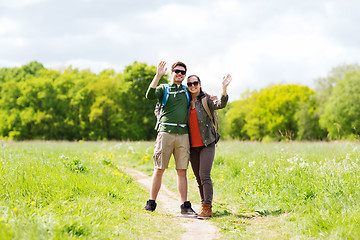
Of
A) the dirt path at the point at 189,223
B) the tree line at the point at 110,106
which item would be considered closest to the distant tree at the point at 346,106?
the tree line at the point at 110,106

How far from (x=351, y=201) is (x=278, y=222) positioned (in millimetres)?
1075

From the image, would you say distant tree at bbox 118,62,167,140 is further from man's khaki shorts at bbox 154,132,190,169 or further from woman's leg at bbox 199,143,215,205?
woman's leg at bbox 199,143,215,205

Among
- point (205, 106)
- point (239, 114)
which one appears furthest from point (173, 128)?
point (239, 114)

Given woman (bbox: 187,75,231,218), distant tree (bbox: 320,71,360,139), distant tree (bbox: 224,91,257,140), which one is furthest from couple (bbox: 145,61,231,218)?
distant tree (bbox: 224,91,257,140)

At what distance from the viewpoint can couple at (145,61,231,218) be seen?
5781mm

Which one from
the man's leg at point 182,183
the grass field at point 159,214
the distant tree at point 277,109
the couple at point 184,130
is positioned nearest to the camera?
the grass field at point 159,214

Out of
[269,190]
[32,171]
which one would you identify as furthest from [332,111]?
[32,171]

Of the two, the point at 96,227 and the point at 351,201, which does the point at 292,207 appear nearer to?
the point at 351,201

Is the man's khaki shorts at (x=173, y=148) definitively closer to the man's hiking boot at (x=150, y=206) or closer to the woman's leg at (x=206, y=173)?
the woman's leg at (x=206, y=173)

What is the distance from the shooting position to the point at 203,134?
580 centimetres

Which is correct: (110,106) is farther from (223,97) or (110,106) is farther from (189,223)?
(189,223)

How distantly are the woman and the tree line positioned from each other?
35.3 m

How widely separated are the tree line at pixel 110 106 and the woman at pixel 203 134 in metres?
35.3

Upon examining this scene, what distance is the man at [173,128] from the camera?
19.1ft
